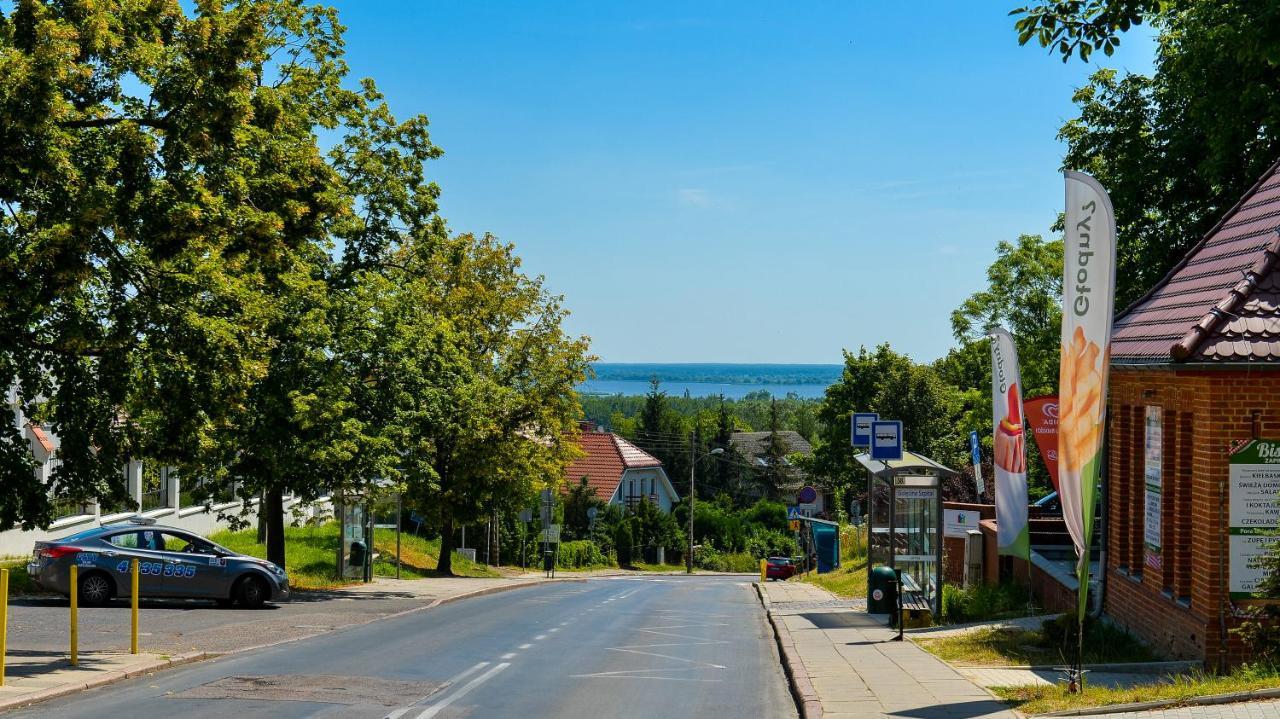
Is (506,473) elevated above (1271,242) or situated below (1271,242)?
below

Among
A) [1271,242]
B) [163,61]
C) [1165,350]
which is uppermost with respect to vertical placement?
[163,61]

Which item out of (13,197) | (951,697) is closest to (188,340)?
(13,197)

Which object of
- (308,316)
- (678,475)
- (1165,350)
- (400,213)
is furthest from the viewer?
(678,475)

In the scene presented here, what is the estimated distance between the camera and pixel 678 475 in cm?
11569

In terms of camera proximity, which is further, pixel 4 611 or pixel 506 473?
pixel 506 473

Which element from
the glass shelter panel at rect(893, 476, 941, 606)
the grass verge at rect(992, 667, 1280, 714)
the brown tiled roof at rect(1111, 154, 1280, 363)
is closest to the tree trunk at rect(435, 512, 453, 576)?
the glass shelter panel at rect(893, 476, 941, 606)

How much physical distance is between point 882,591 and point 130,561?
12903 millimetres

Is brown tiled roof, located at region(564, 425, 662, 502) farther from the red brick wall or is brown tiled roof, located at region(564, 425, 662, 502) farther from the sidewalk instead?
the red brick wall

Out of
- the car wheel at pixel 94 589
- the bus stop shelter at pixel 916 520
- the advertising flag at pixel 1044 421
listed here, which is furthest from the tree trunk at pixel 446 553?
the advertising flag at pixel 1044 421

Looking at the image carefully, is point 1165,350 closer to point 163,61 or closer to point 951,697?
point 951,697

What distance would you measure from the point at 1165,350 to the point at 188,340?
37.4 ft

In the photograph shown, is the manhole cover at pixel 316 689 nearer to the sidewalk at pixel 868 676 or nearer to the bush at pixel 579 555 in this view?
the sidewalk at pixel 868 676

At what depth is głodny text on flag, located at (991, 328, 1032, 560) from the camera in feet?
→ 61.7

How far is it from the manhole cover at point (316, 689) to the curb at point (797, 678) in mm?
3900
